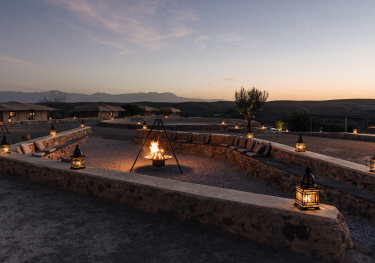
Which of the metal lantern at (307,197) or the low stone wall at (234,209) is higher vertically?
the metal lantern at (307,197)

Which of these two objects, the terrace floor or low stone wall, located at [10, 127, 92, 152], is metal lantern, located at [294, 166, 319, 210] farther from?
low stone wall, located at [10, 127, 92, 152]

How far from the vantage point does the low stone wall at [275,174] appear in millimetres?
5193

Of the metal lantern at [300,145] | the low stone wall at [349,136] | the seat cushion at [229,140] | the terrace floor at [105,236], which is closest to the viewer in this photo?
the terrace floor at [105,236]

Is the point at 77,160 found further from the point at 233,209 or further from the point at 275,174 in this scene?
the point at 275,174

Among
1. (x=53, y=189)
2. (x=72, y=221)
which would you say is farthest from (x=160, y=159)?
(x=72, y=221)

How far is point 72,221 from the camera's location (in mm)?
3947

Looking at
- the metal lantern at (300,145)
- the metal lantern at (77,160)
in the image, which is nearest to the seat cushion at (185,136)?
the metal lantern at (300,145)

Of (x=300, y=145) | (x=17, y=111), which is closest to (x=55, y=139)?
(x=300, y=145)

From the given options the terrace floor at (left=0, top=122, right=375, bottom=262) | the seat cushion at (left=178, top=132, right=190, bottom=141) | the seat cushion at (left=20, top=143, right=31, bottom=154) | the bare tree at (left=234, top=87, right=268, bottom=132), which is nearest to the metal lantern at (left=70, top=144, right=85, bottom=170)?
the terrace floor at (left=0, top=122, right=375, bottom=262)

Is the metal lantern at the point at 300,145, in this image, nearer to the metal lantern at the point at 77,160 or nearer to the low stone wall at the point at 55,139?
the metal lantern at the point at 77,160

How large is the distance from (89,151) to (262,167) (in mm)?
10148

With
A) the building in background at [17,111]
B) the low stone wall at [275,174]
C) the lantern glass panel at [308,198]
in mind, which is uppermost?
the building in background at [17,111]

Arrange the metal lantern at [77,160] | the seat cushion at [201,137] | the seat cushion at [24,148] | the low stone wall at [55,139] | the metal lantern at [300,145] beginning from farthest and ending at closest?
1. the seat cushion at [201,137]
2. the low stone wall at [55,139]
3. the seat cushion at [24,148]
4. the metal lantern at [300,145]
5. the metal lantern at [77,160]

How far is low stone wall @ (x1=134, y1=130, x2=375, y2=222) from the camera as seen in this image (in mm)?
5193
